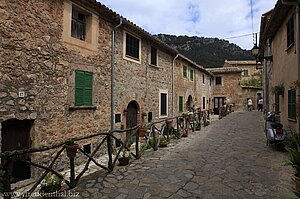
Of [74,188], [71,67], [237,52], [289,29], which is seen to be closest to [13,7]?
[71,67]

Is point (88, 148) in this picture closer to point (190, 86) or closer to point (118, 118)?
point (118, 118)

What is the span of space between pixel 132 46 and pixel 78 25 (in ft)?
10.0

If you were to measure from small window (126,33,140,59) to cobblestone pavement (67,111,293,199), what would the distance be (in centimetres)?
476

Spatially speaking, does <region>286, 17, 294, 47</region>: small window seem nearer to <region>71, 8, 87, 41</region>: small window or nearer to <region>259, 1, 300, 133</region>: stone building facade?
<region>259, 1, 300, 133</region>: stone building facade

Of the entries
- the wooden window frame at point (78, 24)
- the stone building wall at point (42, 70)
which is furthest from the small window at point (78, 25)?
the stone building wall at point (42, 70)

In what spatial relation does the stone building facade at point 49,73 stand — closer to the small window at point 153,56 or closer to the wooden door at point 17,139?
the wooden door at point 17,139

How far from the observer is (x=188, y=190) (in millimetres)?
4355

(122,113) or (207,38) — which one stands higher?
(207,38)

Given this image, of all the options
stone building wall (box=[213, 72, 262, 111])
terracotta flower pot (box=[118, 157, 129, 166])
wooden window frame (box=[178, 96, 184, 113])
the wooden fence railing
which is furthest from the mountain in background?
terracotta flower pot (box=[118, 157, 129, 166])

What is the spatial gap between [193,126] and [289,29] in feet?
21.4

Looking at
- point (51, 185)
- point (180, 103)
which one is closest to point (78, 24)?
point (51, 185)

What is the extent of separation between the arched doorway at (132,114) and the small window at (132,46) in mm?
2168

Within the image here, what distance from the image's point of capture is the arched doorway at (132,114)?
1027cm

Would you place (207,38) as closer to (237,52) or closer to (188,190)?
(237,52)
